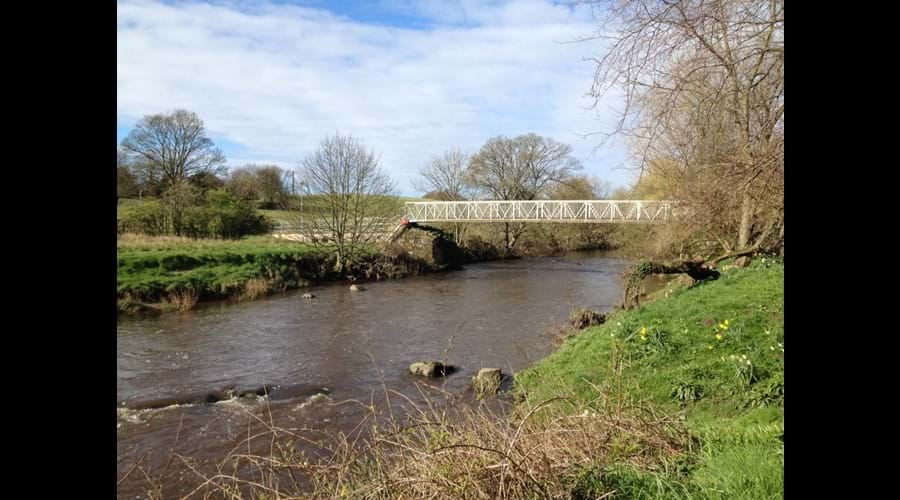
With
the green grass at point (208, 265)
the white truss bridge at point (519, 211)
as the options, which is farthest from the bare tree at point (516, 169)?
the green grass at point (208, 265)

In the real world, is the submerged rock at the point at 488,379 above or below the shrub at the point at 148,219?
below

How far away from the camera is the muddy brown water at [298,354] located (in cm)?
880

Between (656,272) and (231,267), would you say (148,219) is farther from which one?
(656,272)

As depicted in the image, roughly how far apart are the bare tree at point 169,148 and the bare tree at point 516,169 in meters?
19.5

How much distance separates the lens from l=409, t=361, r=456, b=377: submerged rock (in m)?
11.6

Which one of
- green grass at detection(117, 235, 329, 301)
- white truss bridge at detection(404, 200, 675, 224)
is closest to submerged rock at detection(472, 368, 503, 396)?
green grass at detection(117, 235, 329, 301)

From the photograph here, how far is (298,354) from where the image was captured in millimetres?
13789

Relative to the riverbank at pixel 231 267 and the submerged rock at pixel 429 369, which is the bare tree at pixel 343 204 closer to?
the riverbank at pixel 231 267

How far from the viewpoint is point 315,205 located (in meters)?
29.6

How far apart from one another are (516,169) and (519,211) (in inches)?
231

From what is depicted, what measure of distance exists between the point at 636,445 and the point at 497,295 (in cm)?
1808

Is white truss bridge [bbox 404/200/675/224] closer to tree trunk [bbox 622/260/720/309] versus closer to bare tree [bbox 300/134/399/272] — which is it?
bare tree [bbox 300/134/399/272]
